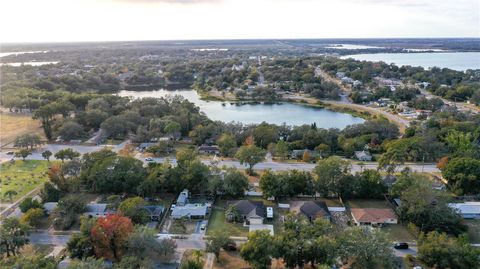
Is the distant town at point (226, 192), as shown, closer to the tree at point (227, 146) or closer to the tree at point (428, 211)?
the tree at point (428, 211)

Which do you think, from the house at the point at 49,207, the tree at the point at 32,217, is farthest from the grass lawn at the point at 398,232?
the house at the point at 49,207

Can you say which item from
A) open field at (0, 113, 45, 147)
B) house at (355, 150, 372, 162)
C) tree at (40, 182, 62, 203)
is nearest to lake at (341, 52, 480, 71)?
house at (355, 150, 372, 162)

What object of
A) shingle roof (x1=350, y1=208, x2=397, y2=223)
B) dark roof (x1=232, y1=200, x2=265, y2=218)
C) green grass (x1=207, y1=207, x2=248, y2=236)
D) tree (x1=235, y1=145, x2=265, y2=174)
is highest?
tree (x1=235, y1=145, x2=265, y2=174)

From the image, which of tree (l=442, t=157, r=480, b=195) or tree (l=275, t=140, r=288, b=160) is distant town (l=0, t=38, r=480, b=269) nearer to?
tree (l=442, t=157, r=480, b=195)

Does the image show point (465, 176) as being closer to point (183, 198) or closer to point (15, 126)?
point (183, 198)

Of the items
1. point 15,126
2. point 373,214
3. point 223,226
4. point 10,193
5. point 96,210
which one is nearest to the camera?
point 223,226

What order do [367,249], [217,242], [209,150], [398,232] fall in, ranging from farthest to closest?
1. [209,150]
2. [398,232]
3. [217,242]
4. [367,249]

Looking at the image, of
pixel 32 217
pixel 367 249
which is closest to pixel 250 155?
pixel 367 249
